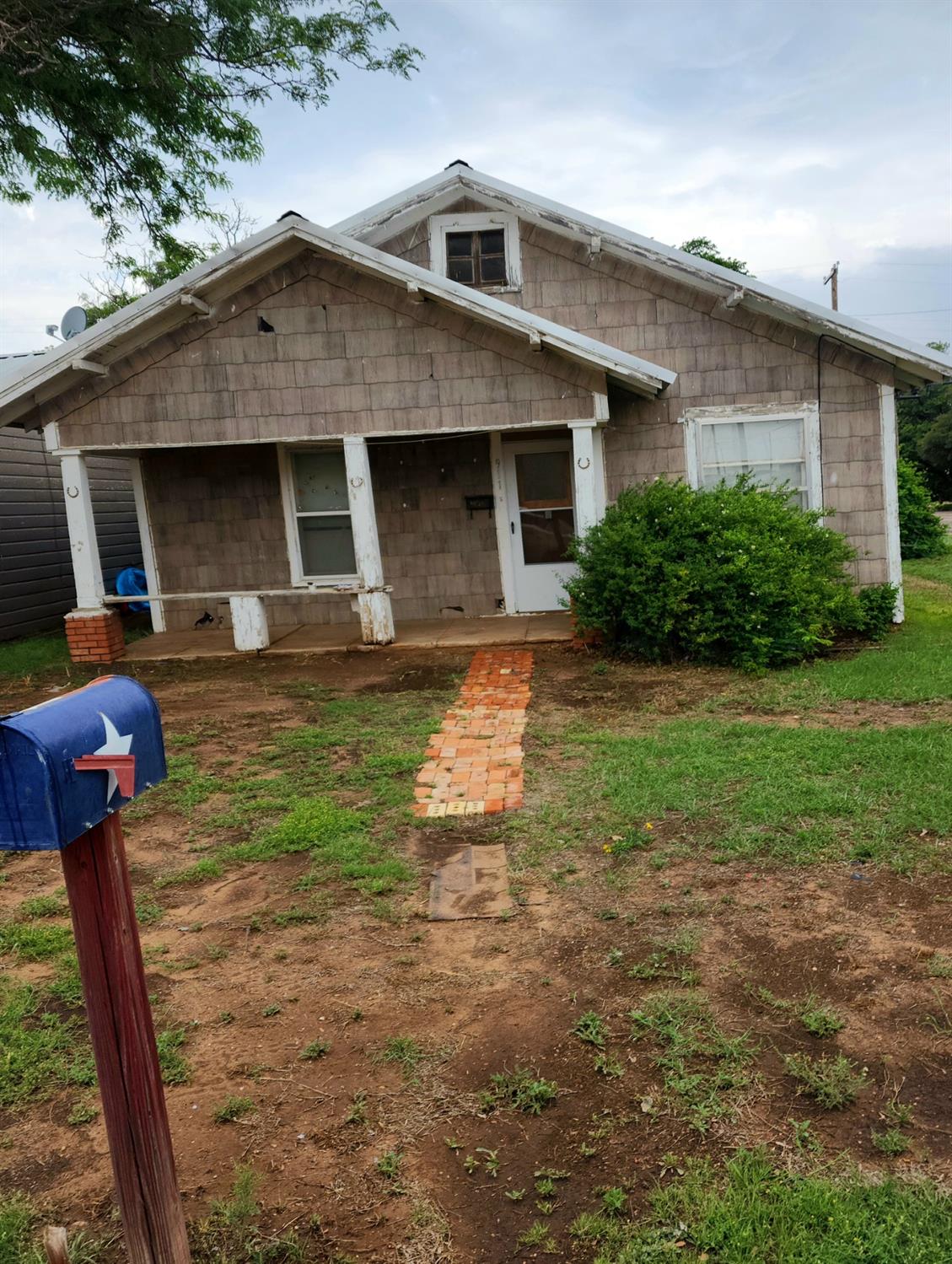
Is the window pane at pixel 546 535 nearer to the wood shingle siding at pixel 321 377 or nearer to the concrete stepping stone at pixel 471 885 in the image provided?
the wood shingle siding at pixel 321 377

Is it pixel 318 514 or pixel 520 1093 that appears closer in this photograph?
pixel 520 1093

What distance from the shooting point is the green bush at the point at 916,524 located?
18.6 meters

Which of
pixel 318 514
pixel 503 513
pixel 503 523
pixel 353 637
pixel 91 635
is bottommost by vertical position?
pixel 353 637

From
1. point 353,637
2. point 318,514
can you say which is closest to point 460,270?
point 318,514

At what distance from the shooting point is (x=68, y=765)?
185cm

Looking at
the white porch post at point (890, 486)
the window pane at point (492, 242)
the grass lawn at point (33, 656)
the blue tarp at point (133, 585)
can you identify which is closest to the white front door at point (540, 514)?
the window pane at point (492, 242)

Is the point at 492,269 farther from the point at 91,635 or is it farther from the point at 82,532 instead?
the point at 91,635

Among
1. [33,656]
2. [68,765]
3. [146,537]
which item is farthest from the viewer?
[146,537]

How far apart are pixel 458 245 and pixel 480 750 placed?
24.1ft

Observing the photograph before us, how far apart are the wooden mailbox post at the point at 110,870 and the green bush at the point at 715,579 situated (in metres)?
7.29

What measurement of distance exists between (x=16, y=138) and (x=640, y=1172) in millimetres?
12118

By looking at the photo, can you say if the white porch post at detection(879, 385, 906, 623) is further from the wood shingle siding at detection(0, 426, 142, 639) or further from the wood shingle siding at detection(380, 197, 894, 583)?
the wood shingle siding at detection(0, 426, 142, 639)

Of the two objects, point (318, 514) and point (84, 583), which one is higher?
point (318, 514)

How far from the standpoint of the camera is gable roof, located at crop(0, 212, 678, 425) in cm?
954
